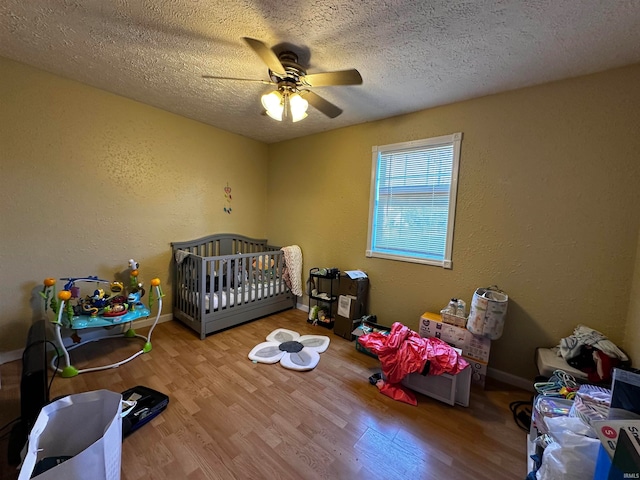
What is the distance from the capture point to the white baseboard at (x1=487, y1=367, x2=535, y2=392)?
2098 millimetres

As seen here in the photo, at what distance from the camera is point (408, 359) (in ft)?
6.40

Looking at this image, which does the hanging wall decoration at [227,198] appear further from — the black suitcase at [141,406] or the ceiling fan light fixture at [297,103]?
the black suitcase at [141,406]

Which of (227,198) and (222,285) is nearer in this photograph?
(222,285)

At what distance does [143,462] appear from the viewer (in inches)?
53.1

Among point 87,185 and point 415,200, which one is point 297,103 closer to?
point 415,200

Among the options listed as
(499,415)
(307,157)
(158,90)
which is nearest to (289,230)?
(307,157)

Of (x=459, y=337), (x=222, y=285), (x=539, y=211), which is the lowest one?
(x=459, y=337)

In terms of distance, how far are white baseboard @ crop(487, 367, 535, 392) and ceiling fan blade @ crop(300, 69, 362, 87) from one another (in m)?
2.59

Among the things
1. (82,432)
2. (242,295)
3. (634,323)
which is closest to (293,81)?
(242,295)

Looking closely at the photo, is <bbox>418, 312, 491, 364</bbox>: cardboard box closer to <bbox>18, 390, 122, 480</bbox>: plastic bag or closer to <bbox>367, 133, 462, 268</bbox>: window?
<bbox>367, 133, 462, 268</bbox>: window

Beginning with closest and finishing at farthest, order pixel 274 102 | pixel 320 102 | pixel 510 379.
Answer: pixel 274 102
pixel 320 102
pixel 510 379

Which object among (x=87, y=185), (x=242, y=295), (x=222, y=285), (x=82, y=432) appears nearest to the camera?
(x=82, y=432)

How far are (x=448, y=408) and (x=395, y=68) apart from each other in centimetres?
252

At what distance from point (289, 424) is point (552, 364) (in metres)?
1.85
